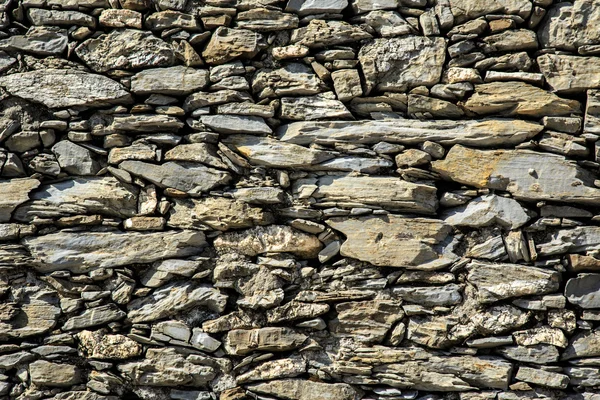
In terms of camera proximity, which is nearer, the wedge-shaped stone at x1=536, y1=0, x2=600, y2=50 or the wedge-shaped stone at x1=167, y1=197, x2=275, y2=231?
the wedge-shaped stone at x1=536, y1=0, x2=600, y2=50

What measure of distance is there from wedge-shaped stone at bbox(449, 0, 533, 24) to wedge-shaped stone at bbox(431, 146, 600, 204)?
37.2 inches

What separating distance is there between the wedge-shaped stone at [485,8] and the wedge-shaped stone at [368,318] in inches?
81.9

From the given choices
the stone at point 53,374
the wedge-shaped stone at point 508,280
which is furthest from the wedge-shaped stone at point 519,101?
the stone at point 53,374

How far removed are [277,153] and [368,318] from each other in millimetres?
1341

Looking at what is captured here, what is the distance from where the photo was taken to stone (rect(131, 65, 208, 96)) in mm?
4254

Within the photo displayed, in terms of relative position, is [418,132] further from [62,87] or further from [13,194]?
[13,194]

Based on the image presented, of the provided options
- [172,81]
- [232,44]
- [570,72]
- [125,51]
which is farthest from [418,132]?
[125,51]

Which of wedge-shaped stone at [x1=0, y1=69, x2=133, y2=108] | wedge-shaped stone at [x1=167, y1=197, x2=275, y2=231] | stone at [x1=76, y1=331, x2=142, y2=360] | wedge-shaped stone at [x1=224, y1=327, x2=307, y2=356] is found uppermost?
wedge-shaped stone at [x1=0, y1=69, x2=133, y2=108]

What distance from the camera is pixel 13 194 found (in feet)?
14.0

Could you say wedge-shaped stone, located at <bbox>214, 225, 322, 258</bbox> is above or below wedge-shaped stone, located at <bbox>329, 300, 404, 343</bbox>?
above

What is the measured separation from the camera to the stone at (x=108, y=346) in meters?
4.18

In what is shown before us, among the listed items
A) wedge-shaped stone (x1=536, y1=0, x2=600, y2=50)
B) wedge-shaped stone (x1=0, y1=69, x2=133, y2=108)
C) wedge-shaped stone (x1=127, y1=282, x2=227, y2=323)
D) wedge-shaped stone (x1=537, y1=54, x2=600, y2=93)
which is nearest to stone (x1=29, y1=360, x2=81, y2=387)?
wedge-shaped stone (x1=127, y1=282, x2=227, y2=323)

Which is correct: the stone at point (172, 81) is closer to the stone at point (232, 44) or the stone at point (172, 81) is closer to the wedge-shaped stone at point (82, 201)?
the stone at point (232, 44)

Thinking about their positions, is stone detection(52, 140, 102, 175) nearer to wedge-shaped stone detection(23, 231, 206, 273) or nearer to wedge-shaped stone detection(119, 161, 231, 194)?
wedge-shaped stone detection(119, 161, 231, 194)
